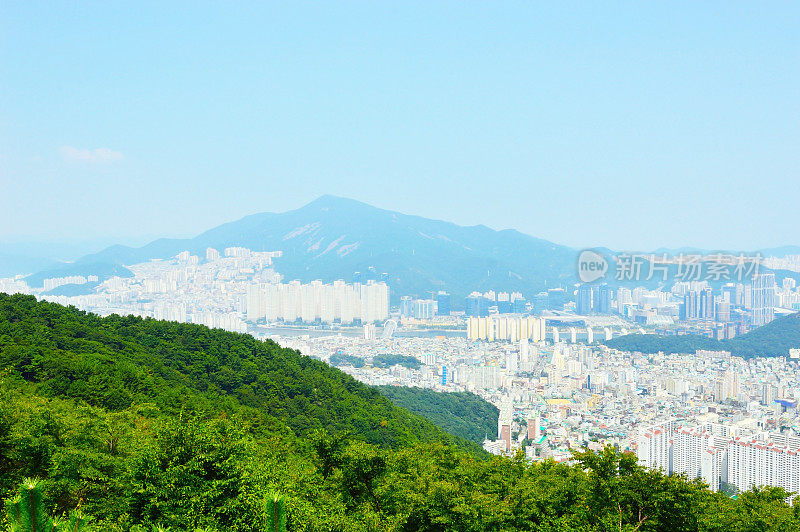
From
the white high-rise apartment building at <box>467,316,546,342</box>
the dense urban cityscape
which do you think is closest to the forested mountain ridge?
the dense urban cityscape

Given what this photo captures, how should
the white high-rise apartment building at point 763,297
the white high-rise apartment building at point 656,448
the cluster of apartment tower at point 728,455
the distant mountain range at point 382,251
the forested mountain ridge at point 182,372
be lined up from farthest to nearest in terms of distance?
1. the distant mountain range at point 382,251
2. the white high-rise apartment building at point 763,297
3. the white high-rise apartment building at point 656,448
4. the cluster of apartment tower at point 728,455
5. the forested mountain ridge at point 182,372

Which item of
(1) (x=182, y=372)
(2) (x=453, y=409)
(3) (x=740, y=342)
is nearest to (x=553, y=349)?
(3) (x=740, y=342)

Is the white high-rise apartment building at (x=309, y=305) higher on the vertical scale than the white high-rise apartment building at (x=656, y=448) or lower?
higher

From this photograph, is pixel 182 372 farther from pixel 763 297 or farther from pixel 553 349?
pixel 763 297

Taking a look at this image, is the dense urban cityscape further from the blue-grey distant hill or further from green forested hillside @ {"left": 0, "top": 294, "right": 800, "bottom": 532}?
the blue-grey distant hill

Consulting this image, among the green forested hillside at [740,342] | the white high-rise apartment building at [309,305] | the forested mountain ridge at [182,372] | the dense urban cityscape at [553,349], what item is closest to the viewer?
the forested mountain ridge at [182,372]

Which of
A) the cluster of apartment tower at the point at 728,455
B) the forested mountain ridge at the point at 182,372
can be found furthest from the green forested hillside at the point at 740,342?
the forested mountain ridge at the point at 182,372

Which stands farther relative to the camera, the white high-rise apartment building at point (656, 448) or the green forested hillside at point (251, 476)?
the white high-rise apartment building at point (656, 448)

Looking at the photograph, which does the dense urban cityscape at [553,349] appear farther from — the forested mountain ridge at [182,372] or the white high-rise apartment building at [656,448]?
the forested mountain ridge at [182,372]
